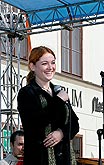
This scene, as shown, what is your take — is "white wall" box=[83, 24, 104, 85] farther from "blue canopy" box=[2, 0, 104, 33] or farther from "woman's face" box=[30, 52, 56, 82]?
"woman's face" box=[30, 52, 56, 82]

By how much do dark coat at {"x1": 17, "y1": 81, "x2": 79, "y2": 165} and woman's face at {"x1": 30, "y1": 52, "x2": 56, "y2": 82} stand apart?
0.12 meters

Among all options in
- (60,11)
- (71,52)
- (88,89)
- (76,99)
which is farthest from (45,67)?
(88,89)

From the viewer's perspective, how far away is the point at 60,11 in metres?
8.10

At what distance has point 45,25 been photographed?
787 centimetres

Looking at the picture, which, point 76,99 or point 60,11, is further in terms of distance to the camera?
point 76,99

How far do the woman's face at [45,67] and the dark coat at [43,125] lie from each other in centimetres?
12

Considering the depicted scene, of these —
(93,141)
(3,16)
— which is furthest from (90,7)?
(93,141)

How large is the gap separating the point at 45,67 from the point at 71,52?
12495 mm

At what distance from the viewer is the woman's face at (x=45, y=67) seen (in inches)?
108

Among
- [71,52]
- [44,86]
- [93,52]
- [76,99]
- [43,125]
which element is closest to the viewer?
[43,125]

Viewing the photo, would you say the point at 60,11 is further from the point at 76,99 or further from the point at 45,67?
the point at 76,99

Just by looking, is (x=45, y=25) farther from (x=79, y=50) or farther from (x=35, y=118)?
(x=79, y=50)

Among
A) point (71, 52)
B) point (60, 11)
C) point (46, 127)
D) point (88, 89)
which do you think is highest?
point (71, 52)

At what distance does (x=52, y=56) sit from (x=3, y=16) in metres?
5.01
